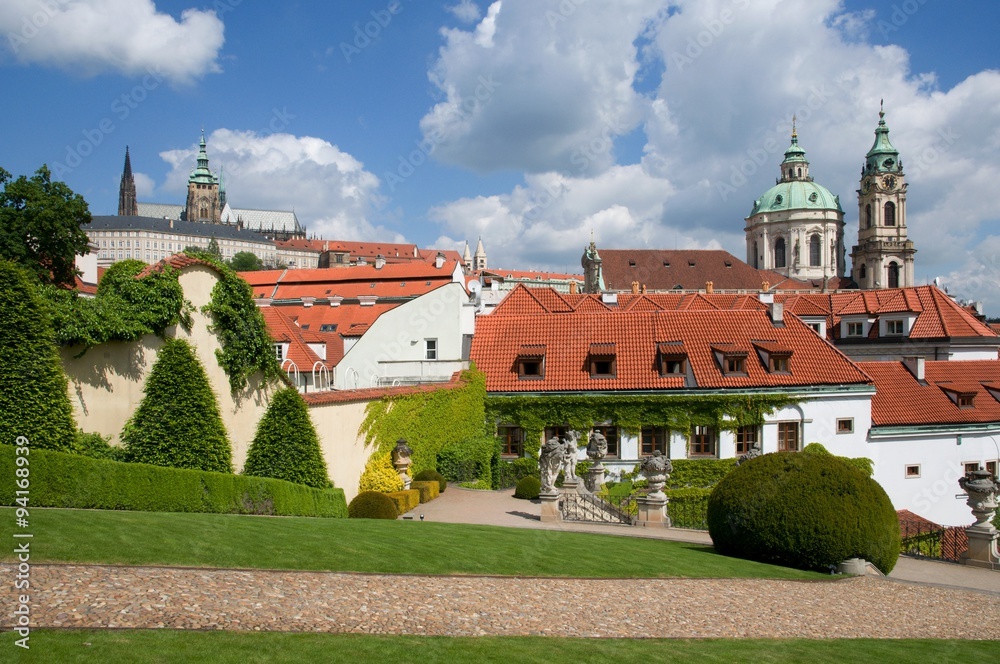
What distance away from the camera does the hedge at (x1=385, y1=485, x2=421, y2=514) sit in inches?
883

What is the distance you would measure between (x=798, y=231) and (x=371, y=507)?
13638cm

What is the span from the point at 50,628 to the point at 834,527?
14.0 m

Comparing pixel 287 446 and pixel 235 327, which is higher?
pixel 235 327

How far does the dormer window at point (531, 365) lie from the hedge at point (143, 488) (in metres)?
17.8

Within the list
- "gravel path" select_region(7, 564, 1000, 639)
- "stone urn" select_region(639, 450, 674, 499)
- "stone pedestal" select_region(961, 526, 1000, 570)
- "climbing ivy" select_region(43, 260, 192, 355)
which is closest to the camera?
"gravel path" select_region(7, 564, 1000, 639)

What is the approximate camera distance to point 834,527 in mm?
16500

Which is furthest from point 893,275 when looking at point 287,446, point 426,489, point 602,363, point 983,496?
point 287,446

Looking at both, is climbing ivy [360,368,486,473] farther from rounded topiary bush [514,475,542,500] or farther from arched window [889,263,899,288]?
arched window [889,263,899,288]

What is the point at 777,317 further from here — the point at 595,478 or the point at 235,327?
the point at 235,327

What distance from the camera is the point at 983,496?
68.2 ft

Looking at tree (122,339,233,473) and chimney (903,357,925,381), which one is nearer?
tree (122,339,233,473)

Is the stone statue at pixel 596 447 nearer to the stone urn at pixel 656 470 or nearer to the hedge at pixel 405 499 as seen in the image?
the stone urn at pixel 656 470

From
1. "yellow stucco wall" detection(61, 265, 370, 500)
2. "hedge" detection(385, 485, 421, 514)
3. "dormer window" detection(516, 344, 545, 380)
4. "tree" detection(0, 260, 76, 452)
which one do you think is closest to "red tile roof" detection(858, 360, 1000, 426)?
"dormer window" detection(516, 344, 545, 380)

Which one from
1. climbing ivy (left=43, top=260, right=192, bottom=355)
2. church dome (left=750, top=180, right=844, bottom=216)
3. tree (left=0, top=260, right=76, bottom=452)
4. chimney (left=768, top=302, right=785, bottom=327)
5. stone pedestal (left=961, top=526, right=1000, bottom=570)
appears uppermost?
church dome (left=750, top=180, right=844, bottom=216)
